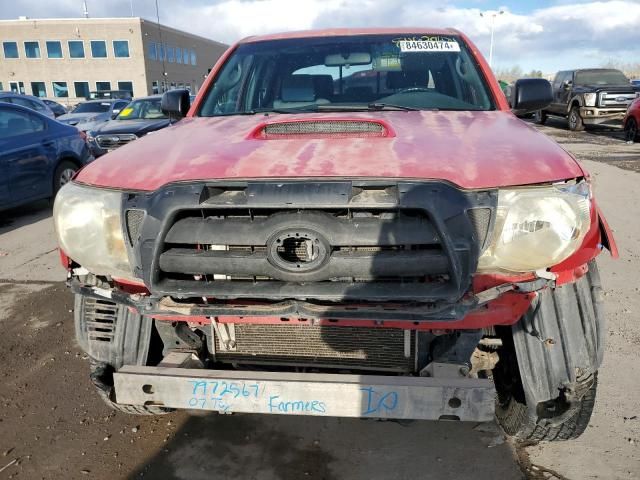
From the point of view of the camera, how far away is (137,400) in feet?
6.88

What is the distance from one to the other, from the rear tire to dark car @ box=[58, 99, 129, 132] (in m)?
14.6

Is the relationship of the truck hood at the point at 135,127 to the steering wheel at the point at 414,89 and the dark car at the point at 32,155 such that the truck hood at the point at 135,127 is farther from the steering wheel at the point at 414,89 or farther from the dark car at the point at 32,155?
the steering wheel at the point at 414,89

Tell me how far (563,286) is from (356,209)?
0.93 metres

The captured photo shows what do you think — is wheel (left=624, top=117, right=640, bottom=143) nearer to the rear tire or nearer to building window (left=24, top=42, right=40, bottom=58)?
the rear tire

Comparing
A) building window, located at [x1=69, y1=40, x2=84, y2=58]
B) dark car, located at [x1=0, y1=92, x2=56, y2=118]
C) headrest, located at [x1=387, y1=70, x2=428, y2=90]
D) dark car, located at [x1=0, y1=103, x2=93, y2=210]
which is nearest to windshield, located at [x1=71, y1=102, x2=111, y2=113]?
dark car, located at [x1=0, y1=92, x2=56, y2=118]

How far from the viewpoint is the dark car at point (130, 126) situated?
10484 mm

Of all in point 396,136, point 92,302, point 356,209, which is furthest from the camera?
point 92,302

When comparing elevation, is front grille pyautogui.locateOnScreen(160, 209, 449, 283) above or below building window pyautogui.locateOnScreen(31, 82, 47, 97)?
above

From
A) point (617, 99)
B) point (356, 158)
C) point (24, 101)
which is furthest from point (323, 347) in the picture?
point (617, 99)

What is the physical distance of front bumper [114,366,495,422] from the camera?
1.92 metres

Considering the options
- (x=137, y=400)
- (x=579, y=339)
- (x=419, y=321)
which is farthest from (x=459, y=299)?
(x=137, y=400)

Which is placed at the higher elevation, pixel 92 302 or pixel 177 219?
pixel 177 219

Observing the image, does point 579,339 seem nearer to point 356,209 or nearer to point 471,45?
point 356,209

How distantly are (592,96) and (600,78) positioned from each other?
1.41m
